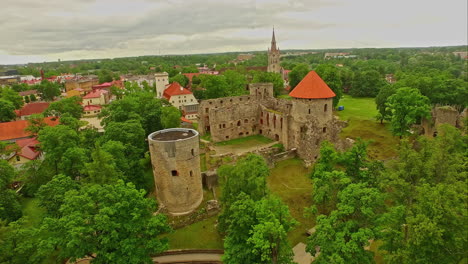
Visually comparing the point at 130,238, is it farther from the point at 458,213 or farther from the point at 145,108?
the point at 145,108

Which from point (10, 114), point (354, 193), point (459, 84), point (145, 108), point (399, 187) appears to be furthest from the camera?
point (10, 114)

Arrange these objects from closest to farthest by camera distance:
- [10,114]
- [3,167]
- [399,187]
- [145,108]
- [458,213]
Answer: [458,213], [399,187], [3,167], [145,108], [10,114]

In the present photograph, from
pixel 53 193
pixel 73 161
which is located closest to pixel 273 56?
pixel 73 161

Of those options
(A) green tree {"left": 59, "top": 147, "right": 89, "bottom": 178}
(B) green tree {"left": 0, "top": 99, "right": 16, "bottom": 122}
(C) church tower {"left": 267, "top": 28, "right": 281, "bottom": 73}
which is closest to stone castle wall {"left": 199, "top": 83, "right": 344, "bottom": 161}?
(A) green tree {"left": 59, "top": 147, "right": 89, "bottom": 178}

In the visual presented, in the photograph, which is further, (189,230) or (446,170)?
(189,230)

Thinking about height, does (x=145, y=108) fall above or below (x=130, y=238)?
above

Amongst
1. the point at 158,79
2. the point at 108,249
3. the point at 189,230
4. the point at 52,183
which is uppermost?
the point at 158,79

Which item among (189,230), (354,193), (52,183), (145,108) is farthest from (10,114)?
(354,193)
